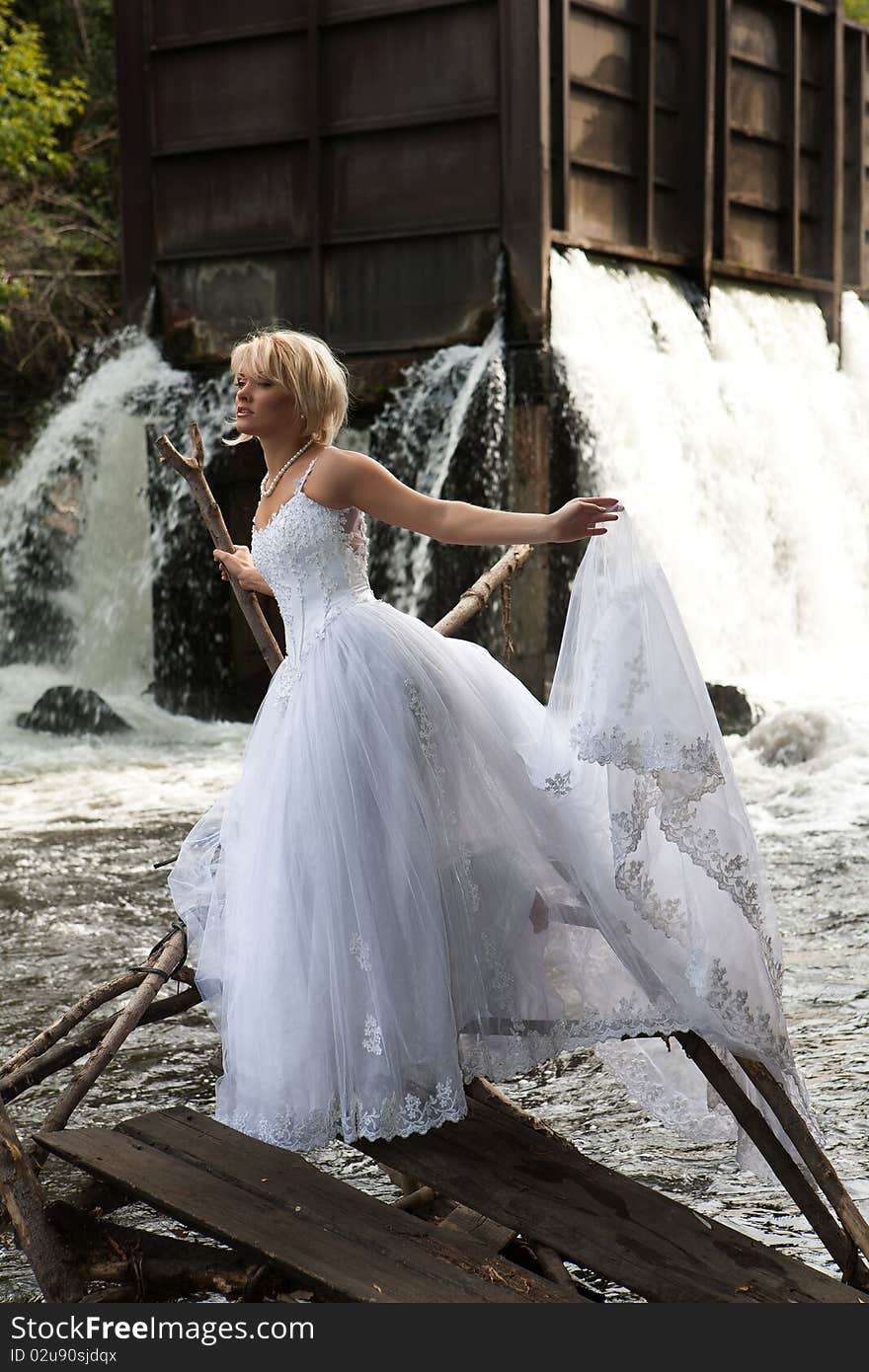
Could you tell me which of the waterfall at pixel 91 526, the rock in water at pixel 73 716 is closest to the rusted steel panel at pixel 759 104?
the waterfall at pixel 91 526

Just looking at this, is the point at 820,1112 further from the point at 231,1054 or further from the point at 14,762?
the point at 14,762

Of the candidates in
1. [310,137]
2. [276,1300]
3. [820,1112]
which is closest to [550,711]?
[276,1300]

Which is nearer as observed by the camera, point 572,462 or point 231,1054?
point 231,1054

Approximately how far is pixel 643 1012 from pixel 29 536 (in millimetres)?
11026

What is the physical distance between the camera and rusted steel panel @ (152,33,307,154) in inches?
457

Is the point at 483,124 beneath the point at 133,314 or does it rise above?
above

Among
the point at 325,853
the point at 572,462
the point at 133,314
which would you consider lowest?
the point at 325,853

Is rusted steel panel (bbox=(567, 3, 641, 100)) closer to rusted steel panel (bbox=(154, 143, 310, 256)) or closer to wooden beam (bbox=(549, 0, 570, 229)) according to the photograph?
wooden beam (bbox=(549, 0, 570, 229))

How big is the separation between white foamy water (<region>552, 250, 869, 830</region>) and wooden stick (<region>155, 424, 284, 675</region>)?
612cm

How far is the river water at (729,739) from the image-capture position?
4492 millimetres

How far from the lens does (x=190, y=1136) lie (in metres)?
→ 2.92

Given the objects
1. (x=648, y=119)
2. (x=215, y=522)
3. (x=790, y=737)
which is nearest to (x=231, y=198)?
(x=648, y=119)

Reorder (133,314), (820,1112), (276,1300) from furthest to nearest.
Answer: (133,314)
(820,1112)
(276,1300)

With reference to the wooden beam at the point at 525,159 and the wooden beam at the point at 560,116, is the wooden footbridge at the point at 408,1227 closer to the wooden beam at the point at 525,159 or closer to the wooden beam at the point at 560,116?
the wooden beam at the point at 525,159
